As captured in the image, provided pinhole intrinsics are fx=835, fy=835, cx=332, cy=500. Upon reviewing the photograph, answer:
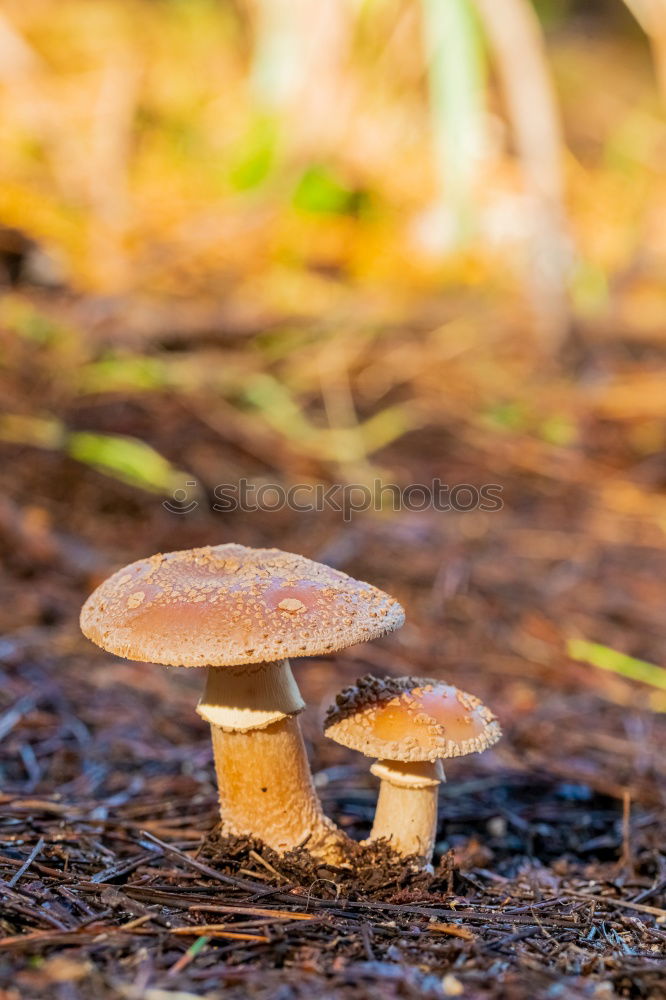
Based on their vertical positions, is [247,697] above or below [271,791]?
above

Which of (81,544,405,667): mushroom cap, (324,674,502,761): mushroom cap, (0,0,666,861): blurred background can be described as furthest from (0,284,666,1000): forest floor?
(81,544,405,667): mushroom cap

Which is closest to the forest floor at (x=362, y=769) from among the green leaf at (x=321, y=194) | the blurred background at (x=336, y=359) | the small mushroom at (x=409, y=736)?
the blurred background at (x=336, y=359)

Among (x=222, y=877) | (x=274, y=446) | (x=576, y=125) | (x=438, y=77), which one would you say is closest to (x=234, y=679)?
(x=222, y=877)

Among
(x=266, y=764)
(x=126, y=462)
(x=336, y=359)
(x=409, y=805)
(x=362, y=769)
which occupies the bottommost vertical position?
(x=362, y=769)

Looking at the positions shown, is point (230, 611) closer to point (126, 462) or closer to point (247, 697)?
point (247, 697)

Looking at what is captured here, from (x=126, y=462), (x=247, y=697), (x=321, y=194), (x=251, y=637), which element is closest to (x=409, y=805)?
(x=247, y=697)
